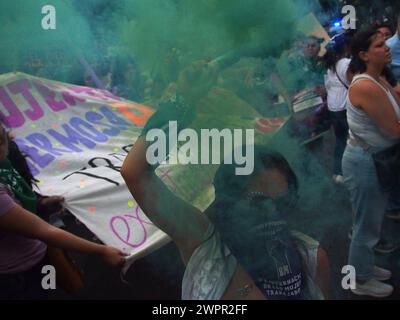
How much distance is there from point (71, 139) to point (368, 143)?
1.32 meters

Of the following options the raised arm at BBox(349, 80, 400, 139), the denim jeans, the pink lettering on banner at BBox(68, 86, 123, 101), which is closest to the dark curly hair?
the raised arm at BBox(349, 80, 400, 139)

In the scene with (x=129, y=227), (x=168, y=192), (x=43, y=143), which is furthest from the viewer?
(x=43, y=143)

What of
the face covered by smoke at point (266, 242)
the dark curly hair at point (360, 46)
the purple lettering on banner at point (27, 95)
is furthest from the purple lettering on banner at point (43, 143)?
the dark curly hair at point (360, 46)

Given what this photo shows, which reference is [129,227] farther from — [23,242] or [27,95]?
[27,95]

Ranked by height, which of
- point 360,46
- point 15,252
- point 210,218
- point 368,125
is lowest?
point 15,252

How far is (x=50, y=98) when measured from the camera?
245cm

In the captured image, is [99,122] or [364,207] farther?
[99,122]

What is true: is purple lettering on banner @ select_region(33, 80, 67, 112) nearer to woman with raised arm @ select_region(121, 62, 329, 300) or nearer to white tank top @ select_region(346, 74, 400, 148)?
woman with raised arm @ select_region(121, 62, 329, 300)

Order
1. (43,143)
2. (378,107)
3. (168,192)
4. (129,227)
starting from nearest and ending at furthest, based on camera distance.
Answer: (168,192), (129,227), (378,107), (43,143)

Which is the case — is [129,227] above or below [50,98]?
below

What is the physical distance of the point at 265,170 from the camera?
5.68 feet

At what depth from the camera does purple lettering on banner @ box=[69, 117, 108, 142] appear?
237 cm

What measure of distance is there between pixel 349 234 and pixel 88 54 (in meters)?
1.34

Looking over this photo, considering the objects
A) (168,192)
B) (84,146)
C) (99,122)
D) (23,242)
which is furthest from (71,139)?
(168,192)
